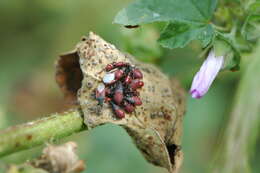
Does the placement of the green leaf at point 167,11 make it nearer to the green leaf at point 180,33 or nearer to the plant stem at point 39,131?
the green leaf at point 180,33

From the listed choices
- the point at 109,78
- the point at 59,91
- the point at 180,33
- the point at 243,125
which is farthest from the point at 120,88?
the point at 59,91

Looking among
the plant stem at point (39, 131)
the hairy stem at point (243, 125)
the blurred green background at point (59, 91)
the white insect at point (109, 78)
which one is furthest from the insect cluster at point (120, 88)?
the blurred green background at point (59, 91)

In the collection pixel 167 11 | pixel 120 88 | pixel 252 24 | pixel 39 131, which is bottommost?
pixel 39 131

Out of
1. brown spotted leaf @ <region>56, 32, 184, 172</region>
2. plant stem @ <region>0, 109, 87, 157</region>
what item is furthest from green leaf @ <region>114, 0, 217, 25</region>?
plant stem @ <region>0, 109, 87, 157</region>

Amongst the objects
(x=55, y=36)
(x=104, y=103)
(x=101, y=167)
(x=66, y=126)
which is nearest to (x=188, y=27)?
(x=104, y=103)

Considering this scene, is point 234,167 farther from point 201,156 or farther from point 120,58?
point 201,156

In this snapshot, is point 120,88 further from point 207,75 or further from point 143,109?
point 207,75
